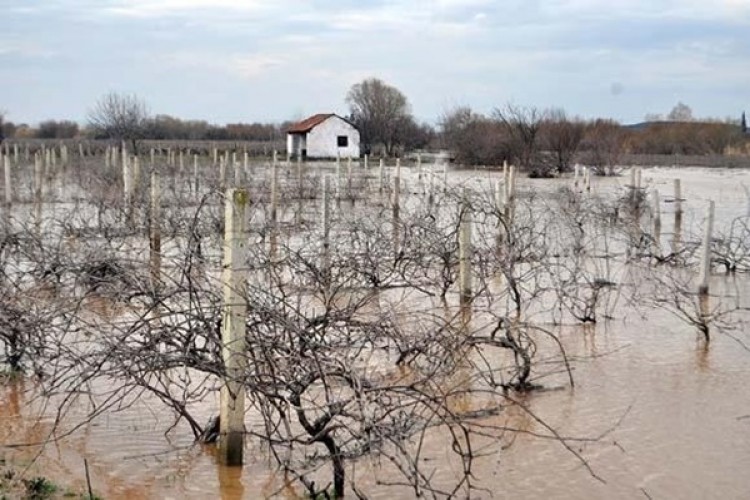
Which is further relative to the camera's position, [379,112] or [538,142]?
[379,112]

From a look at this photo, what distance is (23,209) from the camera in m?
28.2

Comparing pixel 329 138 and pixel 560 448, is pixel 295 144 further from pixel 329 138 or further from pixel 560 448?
pixel 560 448

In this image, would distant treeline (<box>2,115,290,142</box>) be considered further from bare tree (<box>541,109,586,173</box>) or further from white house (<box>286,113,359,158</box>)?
bare tree (<box>541,109,586,173</box>)

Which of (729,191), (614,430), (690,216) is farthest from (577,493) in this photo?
Result: (729,191)

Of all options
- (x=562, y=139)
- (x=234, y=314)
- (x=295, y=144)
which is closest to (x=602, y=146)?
(x=562, y=139)

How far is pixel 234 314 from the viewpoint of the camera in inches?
243

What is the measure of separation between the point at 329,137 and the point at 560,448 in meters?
63.0

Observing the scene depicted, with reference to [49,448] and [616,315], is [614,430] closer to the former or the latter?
[49,448]

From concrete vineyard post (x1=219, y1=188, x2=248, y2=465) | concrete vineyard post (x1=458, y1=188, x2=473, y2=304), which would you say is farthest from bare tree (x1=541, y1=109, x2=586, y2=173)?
concrete vineyard post (x1=219, y1=188, x2=248, y2=465)

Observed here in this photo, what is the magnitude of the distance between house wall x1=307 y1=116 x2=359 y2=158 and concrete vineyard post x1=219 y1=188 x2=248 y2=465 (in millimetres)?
62674

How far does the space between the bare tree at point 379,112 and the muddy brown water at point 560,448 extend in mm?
67198

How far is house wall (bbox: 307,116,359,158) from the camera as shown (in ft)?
227

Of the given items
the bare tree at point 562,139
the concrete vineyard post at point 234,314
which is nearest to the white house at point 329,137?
the bare tree at point 562,139

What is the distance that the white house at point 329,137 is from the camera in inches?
2721
